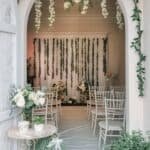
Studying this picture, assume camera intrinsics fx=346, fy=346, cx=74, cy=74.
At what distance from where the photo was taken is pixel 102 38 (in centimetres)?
1162

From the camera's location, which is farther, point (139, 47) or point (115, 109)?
point (115, 109)

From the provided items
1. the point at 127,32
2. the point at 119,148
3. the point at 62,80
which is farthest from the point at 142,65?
the point at 62,80

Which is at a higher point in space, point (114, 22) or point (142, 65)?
point (114, 22)

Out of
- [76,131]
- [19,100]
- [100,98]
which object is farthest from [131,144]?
[100,98]

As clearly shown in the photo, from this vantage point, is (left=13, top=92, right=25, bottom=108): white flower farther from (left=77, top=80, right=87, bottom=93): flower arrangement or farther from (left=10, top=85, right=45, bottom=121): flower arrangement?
(left=77, top=80, right=87, bottom=93): flower arrangement

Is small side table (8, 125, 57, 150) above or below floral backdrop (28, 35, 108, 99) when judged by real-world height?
below

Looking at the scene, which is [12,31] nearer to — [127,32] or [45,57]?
[127,32]

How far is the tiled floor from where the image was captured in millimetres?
6196

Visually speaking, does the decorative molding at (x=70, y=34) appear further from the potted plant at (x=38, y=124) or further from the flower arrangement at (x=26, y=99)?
the potted plant at (x=38, y=124)

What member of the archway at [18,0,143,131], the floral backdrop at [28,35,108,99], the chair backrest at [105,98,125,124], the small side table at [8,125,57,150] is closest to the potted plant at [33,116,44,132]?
the small side table at [8,125,57,150]

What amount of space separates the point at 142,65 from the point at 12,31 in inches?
71.6

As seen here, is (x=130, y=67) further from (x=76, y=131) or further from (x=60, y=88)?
(x=60, y=88)

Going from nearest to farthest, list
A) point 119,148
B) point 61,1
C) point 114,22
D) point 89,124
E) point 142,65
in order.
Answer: point 119,148, point 142,65, point 89,124, point 61,1, point 114,22

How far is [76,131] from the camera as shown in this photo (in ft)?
24.6
